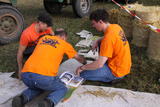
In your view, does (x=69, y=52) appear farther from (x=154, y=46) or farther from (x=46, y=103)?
(x=154, y=46)

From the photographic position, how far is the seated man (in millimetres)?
2719

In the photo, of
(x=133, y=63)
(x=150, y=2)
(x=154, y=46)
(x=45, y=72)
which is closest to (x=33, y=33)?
(x=45, y=72)

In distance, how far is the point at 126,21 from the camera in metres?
5.07

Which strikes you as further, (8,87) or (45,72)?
(8,87)

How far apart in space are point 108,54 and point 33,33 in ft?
3.95

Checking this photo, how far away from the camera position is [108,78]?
3314mm

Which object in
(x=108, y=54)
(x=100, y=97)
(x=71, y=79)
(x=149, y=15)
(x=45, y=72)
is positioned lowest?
(x=100, y=97)

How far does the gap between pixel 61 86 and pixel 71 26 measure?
3333 millimetres

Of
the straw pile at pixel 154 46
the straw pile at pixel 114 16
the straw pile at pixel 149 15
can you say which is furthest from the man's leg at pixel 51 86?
the straw pile at pixel 114 16

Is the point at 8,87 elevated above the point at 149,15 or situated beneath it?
situated beneath

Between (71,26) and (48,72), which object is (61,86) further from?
(71,26)

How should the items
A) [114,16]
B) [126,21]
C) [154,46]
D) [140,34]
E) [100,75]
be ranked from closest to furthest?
[100,75], [154,46], [140,34], [126,21], [114,16]

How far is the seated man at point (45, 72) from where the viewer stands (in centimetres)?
272

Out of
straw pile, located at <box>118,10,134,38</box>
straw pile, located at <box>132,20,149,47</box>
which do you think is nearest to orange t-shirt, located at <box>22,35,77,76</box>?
straw pile, located at <box>132,20,149,47</box>
